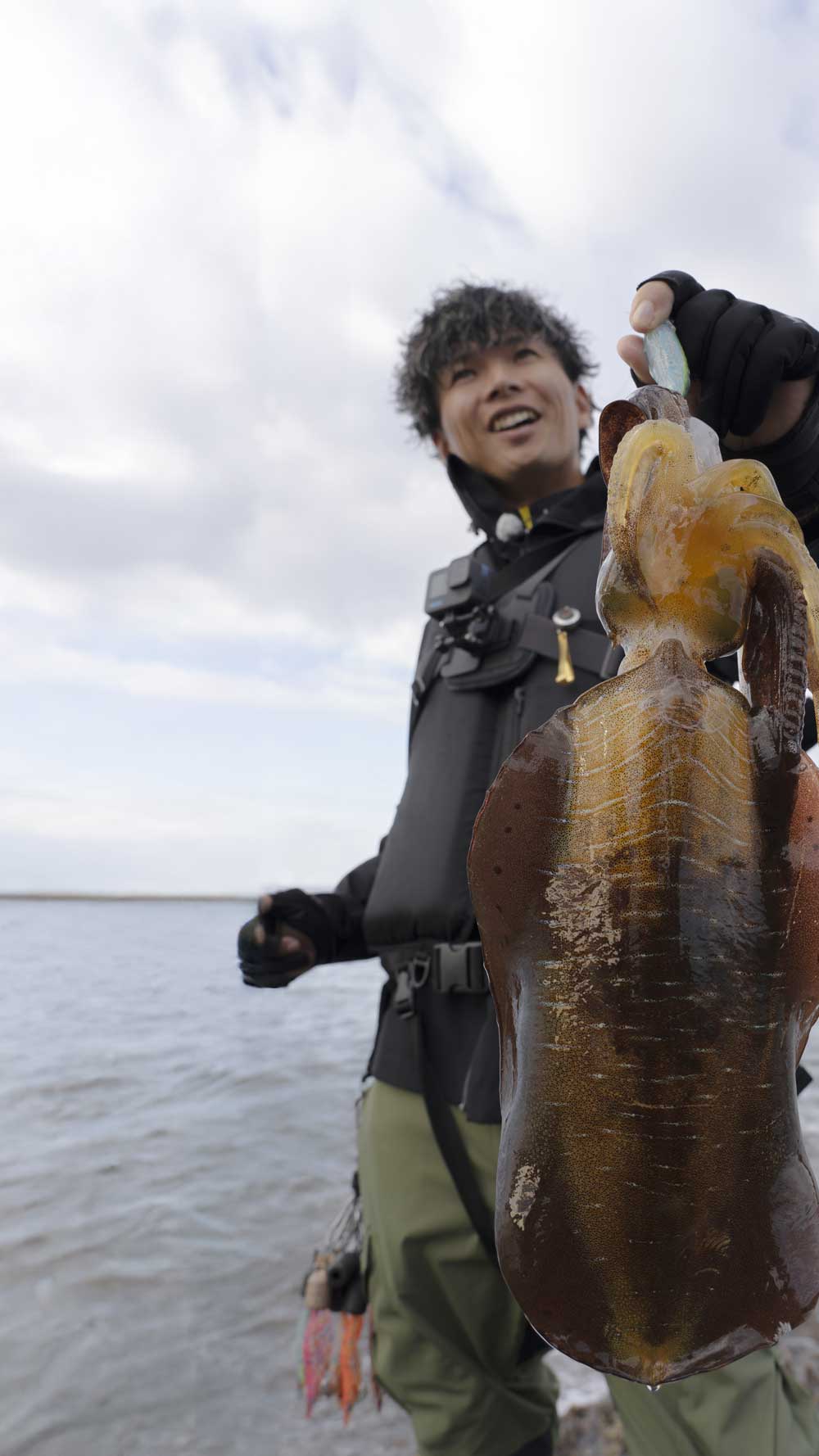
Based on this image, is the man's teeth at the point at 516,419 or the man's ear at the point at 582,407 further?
the man's ear at the point at 582,407

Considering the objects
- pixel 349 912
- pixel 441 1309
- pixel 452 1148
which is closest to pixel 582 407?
pixel 349 912

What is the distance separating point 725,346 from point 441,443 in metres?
2.08

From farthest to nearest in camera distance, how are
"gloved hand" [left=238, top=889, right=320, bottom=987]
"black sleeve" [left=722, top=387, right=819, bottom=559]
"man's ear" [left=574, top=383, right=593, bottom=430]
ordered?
1. "man's ear" [left=574, top=383, right=593, bottom=430]
2. "gloved hand" [left=238, top=889, right=320, bottom=987]
3. "black sleeve" [left=722, top=387, right=819, bottom=559]

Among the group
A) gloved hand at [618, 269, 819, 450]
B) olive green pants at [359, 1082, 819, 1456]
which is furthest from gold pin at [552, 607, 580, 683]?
olive green pants at [359, 1082, 819, 1456]

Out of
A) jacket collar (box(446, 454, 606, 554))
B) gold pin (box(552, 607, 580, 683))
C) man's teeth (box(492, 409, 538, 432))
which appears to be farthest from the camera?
man's teeth (box(492, 409, 538, 432))

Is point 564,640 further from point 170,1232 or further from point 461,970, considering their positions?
point 170,1232

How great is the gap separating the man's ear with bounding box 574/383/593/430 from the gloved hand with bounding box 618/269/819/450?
1.79 meters

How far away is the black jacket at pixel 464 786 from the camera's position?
228 centimetres

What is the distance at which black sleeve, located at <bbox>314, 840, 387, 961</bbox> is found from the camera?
298cm

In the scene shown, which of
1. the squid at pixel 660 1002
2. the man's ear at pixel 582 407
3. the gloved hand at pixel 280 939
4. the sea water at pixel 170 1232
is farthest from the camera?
the sea water at pixel 170 1232

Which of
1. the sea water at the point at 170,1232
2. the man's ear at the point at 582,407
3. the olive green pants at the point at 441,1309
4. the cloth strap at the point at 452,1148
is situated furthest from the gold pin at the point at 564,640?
the sea water at the point at 170,1232

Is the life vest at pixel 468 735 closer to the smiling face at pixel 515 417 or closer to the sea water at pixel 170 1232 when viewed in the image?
the smiling face at pixel 515 417

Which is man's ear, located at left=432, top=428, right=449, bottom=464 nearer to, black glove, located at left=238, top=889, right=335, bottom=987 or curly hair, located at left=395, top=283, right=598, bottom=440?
curly hair, located at left=395, top=283, right=598, bottom=440

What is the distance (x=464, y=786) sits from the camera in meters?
2.40
